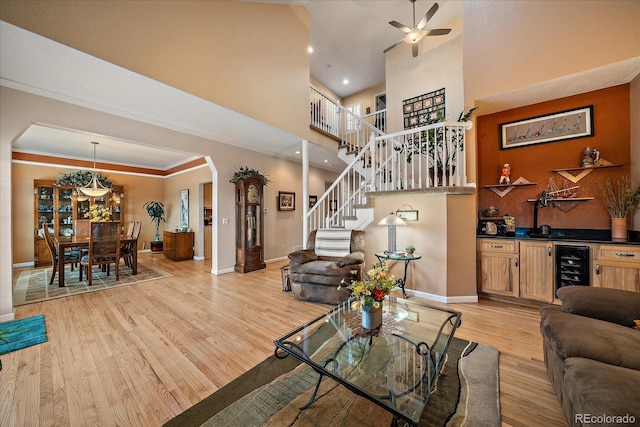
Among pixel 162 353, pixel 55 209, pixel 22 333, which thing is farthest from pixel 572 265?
pixel 55 209

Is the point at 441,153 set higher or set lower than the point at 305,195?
higher

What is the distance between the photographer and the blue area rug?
2.28 m

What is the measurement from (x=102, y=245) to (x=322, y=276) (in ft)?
14.1

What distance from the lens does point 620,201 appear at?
2.92 m

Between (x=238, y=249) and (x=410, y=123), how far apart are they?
4.86 m

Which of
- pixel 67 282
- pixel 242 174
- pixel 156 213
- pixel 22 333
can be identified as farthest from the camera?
pixel 156 213

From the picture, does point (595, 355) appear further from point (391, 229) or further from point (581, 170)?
point (581, 170)

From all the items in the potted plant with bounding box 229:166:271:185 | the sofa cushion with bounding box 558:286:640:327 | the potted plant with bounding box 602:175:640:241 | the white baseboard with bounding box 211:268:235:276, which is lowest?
the white baseboard with bounding box 211:268:235:276

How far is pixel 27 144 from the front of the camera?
17.4 ft

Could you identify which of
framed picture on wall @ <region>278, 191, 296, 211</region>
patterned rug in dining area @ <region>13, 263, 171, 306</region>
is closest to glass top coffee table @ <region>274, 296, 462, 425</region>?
patterned rug in dining area @ <region>13, 263, 171, 306</region>

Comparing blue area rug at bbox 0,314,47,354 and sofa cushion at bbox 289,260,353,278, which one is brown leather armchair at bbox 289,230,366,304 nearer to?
sofa cushion at bbox 289,260,353,278

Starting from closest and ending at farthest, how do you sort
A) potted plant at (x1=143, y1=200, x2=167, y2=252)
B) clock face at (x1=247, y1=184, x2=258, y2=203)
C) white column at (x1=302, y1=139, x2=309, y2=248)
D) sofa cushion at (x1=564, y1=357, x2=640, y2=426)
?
sofa cushion at (x1=564, y1=357, x2=640, y2=426), white column at (x1=302, y1=139, x2=309, y2=248), clock face at (x1=247, y1=184, x2=258, y2=203), potted plant at (x1=143, y1=200, x2=167, y2=252)

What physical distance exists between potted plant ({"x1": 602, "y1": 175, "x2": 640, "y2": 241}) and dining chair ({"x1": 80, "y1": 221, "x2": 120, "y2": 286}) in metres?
7.67

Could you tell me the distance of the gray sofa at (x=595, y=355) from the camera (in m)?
1.02
